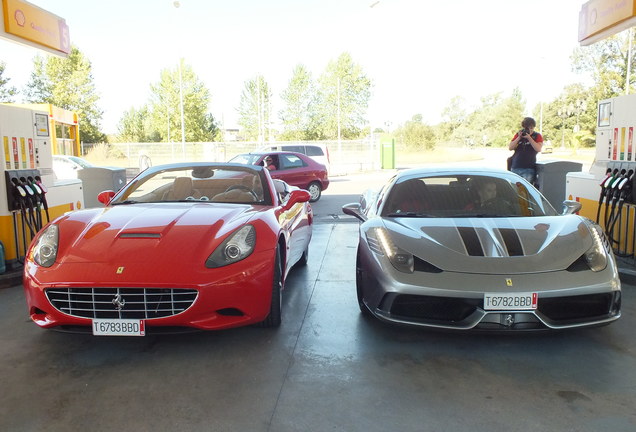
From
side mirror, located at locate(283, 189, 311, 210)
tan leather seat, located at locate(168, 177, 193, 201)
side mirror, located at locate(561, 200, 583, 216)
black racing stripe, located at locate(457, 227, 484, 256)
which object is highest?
tan leather seat, located at locate(168, 177, 193, 201)

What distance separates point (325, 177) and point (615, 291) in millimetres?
11599

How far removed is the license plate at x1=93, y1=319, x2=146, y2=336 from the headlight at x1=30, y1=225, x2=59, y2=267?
24.1 inches

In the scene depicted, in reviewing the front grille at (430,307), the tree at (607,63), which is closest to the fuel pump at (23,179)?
the front grille at (430,307)

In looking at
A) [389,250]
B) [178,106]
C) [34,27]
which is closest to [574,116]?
[178,106]

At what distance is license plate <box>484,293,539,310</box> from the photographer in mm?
3145

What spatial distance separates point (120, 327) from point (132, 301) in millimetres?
171

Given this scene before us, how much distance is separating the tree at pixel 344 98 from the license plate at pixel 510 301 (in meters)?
54.3

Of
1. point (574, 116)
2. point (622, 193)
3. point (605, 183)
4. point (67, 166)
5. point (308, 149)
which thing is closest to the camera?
point (622, 193)

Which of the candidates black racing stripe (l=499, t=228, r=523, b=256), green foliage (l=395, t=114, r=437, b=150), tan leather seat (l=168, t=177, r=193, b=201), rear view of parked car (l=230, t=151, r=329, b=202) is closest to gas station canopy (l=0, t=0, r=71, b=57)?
tan leather seat (l=168, t=177, r=193, b=201)

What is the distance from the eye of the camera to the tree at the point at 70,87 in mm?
44406

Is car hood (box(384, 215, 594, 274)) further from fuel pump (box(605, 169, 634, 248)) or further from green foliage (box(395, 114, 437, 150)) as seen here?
green foliage (box(395, 114, 437, 150))

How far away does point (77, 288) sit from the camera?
315 cm

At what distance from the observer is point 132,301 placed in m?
3.13

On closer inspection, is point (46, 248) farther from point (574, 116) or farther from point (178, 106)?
point (574, 116)
